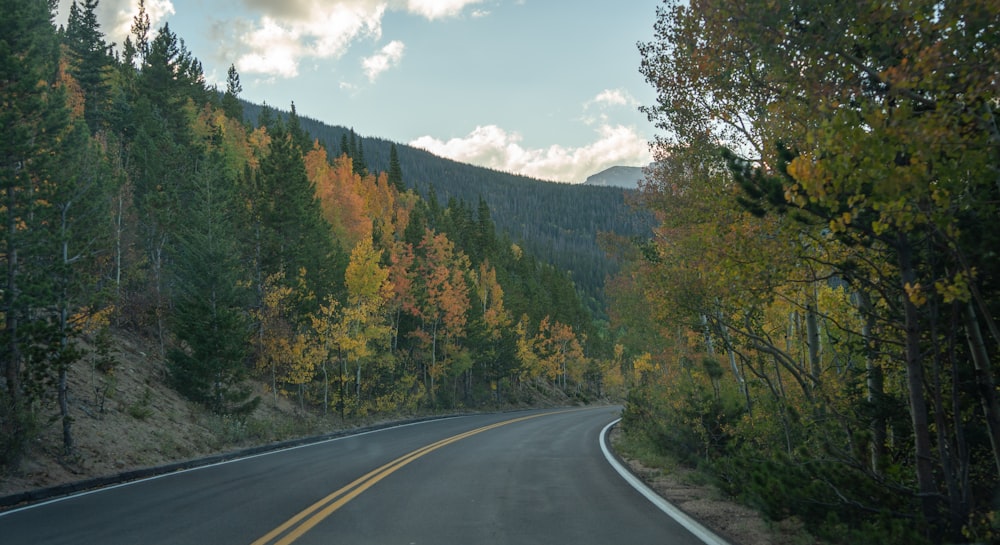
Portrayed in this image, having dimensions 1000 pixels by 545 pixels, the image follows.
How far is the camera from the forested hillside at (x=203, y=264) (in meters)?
13.6

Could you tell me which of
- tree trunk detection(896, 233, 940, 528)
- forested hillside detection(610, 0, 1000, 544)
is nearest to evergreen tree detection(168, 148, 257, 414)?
forested hillside detection(610, 0, 1000, 544)

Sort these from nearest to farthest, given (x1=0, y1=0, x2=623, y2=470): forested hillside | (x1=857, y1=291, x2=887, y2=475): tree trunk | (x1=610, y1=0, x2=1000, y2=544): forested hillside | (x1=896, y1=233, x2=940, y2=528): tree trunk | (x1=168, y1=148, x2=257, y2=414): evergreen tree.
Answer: (x1=610, y1=0, x2=1000, y2=544): forested hillside
(x1=896, y1=233, x2=940, y2=528): tree trunk
(x1=857, y1=291, x2=887, y2=475): tree trunk
(x1=0, y1=0, x2=623, y2=470): forested hillside
(x1=168, y1=148, x2=257, y2=414): evergreen tree

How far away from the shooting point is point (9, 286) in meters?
12.7

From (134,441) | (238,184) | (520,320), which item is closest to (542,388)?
(520,320)

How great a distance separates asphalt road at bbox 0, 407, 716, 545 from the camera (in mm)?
6664

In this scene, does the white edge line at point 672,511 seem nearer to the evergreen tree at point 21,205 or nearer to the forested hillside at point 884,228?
the forested hillside at point 884,228

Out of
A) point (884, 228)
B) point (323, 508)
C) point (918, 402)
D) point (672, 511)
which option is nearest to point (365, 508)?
point (323, 508)

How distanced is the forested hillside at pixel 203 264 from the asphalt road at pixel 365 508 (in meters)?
3.96

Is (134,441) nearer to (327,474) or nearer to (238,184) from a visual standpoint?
(327,474)

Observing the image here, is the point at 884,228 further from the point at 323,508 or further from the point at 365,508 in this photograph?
the point at 323,508

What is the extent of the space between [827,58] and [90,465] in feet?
50.6

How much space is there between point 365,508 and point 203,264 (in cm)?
1572

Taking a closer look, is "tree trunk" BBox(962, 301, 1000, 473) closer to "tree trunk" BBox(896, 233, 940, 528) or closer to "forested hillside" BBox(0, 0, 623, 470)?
"tree trunk" BBox(896, 233, 940, 528)

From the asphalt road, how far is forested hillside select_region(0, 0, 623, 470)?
3961 mm
